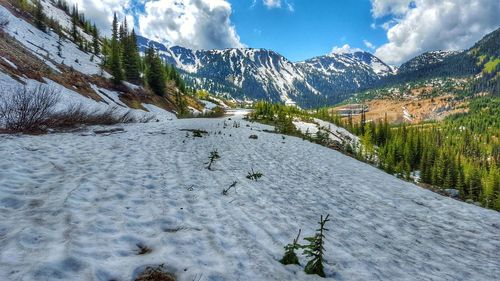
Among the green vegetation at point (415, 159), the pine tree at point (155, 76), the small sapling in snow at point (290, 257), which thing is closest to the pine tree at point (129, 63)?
the pine tree at point (155, 76)

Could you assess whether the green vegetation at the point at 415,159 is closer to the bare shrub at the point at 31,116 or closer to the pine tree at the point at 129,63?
the bare shrub at the point at 31,116

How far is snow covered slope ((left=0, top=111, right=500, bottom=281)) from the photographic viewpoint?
181 inches

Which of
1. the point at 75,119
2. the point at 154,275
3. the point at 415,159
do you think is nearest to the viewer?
the point at 154,275

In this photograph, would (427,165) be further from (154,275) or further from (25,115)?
(154,275)

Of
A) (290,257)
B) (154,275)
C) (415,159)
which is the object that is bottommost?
(415,159)

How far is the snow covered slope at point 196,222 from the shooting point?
4.59 m

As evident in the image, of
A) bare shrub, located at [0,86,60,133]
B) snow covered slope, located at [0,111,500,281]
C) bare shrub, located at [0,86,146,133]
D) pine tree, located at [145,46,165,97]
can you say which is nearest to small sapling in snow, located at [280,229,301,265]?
snow covered slope, located at [0,111,500,281]

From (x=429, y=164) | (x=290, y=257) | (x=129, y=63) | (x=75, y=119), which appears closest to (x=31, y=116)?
(x=75, y=119)

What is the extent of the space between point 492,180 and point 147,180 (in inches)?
3192

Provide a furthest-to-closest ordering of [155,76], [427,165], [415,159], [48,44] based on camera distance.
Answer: [415,159] < [427,165] < [155,76] < [48,44]

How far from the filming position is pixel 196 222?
6.49 metres

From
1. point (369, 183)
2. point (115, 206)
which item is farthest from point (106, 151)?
point (369, 183)

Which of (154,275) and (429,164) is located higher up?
(154,275)

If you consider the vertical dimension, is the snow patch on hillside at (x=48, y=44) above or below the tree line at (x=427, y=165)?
above
